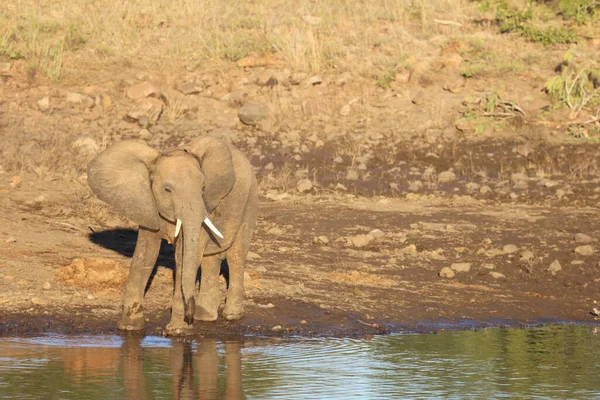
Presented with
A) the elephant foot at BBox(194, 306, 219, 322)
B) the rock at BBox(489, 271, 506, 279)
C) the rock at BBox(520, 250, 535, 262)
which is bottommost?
the elephant foot at BBox(194, 306, 219, 322)

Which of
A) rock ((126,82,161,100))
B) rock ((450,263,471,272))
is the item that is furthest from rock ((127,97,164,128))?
rock ((450,263,471,272))

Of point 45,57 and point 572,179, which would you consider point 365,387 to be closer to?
point 572,179

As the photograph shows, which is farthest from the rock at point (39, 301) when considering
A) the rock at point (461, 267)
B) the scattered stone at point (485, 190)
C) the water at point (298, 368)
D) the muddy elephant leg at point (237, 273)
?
the scattered stone at point (485, 190)

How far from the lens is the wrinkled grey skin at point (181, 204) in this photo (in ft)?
26.1

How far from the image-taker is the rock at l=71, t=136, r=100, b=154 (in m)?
15.5

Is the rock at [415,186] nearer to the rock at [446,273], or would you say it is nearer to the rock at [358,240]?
the rock at [358,240]

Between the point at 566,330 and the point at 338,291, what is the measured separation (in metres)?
1.98

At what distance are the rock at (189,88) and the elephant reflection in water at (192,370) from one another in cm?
954

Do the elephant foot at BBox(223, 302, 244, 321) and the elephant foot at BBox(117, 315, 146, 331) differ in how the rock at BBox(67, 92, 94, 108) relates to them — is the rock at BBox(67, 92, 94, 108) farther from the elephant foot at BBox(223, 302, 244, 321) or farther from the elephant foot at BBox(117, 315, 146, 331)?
the elephant foot at BBox(117, 315, 146, 331)

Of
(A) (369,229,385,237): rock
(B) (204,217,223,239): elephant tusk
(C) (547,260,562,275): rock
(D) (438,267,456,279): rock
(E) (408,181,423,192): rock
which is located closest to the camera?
→ (B) (204,217,223,239): elephant tusk

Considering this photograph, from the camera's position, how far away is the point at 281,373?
25.4 feet

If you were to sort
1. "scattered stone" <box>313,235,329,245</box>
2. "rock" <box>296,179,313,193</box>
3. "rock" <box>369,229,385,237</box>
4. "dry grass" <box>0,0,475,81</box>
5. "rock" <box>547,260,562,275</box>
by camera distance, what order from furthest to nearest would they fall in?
"dry grass" <box>0,0,475,81</box>
"rock" <box>296,179,313,193</box>
"rock" <box>369,229,385,237</box>
"scattered stone" <box>313,235,329,245</box>
"rock" <box>547,260,562,275</box>

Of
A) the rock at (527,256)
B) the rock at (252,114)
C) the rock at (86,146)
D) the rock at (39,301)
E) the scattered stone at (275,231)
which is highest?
the rock at (252,114)

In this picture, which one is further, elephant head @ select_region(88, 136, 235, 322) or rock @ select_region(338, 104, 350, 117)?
rock @ select_region(338, 104, 350, 117)
